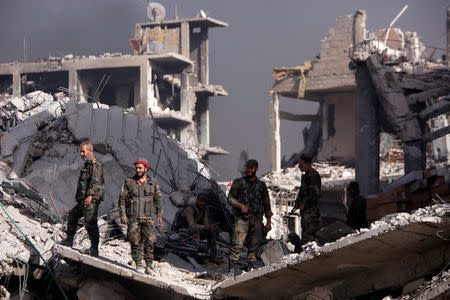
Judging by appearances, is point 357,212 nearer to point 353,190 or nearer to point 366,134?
point 353,190

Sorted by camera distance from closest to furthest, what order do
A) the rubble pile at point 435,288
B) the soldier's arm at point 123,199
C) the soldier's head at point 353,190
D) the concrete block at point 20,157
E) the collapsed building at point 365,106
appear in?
the rubble pile at point 435,288 → the soldier's arm at point 123,199 → the soldier's head at point 353,190 → the concrete block at point 20,157 → the collapsed building at point 365,106

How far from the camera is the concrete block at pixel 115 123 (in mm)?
16128

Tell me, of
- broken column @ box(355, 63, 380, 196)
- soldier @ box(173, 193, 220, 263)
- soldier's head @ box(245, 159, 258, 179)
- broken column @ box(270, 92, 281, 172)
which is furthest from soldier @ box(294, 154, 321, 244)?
broken column @ box(270, 92, 281, 172)

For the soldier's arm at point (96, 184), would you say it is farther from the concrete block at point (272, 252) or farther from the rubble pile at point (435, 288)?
the rubble pile at point (435, 288)

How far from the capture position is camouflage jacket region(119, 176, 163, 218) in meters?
10.0

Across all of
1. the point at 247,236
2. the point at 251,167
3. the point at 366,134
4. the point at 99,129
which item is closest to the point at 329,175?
the point at 366,134

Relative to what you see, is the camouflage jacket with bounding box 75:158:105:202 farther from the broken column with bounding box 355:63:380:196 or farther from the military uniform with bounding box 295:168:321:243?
the broken column with bounding box 355:63:380:196

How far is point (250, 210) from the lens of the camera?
10.2 m

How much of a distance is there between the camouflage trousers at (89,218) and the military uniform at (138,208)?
0.64 meters

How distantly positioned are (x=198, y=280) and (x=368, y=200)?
141 inches

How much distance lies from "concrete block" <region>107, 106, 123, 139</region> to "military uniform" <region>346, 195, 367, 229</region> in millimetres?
5950

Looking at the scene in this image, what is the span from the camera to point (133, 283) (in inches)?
426

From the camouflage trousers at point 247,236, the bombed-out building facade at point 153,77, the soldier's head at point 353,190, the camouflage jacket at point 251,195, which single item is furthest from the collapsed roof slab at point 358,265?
the bombed-out building facade at point 153,77

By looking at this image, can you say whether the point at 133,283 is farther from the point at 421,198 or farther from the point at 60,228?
the point at 421,198
